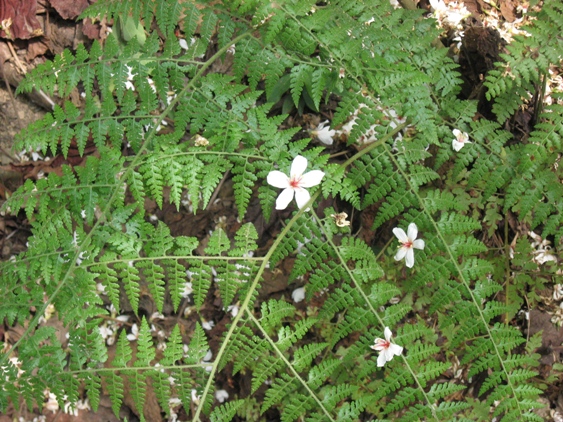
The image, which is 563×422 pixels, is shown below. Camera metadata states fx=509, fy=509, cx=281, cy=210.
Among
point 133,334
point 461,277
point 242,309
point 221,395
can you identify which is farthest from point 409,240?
point 133,334

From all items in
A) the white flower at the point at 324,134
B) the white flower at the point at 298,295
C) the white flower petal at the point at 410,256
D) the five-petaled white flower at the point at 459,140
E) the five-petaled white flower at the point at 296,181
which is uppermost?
the five-petaled white flower at the point at 459,140

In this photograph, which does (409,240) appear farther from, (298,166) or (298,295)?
(298,295)

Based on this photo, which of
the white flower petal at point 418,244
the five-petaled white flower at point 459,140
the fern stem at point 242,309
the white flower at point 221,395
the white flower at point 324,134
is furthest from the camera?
the white flower at point 324,134

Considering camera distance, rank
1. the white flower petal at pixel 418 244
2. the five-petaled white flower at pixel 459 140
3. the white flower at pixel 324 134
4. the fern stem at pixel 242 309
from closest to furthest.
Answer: the fern stem at pixel 242 309
the white flower petal at pixel 418 244
the five-petaled white flower at pixel 459 140
the white flower at pixel 324 134

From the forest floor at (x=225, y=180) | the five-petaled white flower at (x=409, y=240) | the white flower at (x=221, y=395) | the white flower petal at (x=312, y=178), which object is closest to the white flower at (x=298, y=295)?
the forest floor at (x=225, y=180)

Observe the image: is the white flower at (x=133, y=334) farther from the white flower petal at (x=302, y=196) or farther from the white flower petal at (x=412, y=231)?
the white flower petal at (x=412, y=231)

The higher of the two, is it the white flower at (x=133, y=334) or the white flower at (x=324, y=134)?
the white flower at (x=324, y=134)

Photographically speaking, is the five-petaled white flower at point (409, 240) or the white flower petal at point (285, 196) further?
the five-petaled white flower at point (409, 240)
